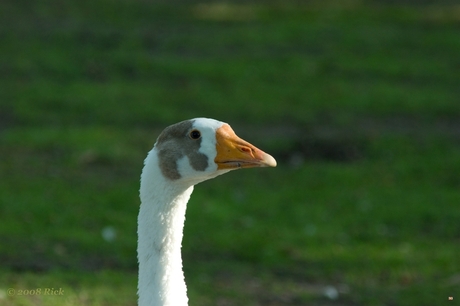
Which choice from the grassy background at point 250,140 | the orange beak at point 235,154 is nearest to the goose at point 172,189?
the orange beak at point 235,154

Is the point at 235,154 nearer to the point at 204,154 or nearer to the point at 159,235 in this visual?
the point at 204,154

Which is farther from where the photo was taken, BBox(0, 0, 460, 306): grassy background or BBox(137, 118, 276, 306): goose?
BBox(0, 0, 460, 306): grassy background

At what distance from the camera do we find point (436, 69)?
15891 millimetres

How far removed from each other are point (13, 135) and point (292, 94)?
472 centimetres

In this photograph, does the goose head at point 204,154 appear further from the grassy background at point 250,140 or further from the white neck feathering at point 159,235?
the grassy background at point 250,140

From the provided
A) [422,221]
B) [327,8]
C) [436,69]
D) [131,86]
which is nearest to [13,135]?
[131,86]

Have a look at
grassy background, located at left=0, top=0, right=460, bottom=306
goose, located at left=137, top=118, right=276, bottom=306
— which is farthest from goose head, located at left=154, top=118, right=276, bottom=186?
grassy background, located at left=0, top=0, right=460, bottom=306

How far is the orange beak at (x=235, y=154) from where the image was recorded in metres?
4.30

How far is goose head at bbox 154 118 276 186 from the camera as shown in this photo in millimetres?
4332

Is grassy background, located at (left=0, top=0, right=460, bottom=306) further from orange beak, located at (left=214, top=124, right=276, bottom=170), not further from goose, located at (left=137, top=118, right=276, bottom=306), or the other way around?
orange beak, located at (left=214, top=124, right=276, bottom=170)

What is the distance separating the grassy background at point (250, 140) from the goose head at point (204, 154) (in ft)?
8.46

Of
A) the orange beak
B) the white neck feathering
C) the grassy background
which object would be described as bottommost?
the white neck feathering

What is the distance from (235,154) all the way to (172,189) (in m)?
0.36

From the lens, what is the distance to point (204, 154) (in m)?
4.38
